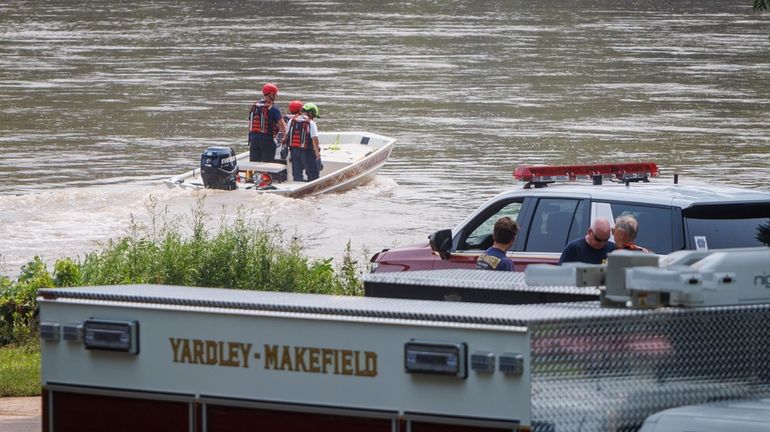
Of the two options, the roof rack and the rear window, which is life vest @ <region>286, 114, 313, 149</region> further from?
the rear window

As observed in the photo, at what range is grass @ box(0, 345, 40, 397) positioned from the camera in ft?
33.2

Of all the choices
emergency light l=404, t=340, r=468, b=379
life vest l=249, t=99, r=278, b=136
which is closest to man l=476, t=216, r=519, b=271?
emergency light l=404, t=340, r=468, b=379

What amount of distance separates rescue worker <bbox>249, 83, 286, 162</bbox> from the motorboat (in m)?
0.47

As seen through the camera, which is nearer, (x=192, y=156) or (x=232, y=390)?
(x=232, y=390)

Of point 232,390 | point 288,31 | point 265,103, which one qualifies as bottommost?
point 232,390

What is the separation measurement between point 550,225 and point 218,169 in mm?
14105

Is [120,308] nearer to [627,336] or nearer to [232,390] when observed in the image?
[232,390]

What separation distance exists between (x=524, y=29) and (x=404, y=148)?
40.3 meters

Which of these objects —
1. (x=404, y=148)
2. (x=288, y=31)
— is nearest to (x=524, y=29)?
(x=288, y=31)

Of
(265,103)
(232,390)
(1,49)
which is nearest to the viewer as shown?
(232,390)

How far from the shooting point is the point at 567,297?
19.2 feet

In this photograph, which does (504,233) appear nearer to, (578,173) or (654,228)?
(654,228)

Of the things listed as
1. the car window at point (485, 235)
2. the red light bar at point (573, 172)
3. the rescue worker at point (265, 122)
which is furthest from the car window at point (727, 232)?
the rescue worker at point (265, 122)

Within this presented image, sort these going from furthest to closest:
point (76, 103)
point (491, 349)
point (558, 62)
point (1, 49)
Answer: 1. point (1, 49)
2. point (558, 62)
3. point (76, 103)
4. point (491, 349)
